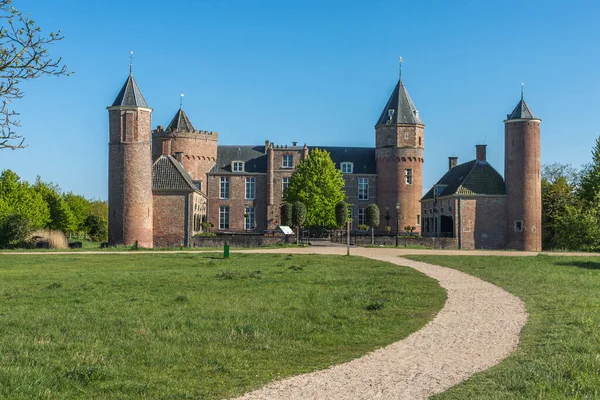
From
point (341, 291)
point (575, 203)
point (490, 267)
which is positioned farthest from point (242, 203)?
point (341, 291)

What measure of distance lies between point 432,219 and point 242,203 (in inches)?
704

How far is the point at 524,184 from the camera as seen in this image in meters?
55.1

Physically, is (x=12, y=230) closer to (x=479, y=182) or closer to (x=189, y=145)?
(x=189, y=145)

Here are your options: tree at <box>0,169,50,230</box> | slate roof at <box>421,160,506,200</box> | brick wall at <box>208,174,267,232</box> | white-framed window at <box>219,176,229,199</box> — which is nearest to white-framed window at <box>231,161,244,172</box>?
brick wall at <box>208,174,267,232</box>

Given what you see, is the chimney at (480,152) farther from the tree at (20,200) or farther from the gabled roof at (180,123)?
the tree at (20,200)

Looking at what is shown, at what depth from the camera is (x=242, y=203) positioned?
2601 inches

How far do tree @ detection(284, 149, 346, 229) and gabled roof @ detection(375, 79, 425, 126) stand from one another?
8.92 m

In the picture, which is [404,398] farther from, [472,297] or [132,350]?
[472,297]

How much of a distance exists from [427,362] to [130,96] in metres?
42.7

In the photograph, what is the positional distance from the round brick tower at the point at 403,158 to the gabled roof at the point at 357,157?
3072 millimetres

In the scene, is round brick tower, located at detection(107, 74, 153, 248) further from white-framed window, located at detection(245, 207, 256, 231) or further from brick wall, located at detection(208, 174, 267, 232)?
white-framed window, located at detection(245, 207, 256, 231)

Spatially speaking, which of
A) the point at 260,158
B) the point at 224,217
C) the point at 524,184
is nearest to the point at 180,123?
the point at 260,158

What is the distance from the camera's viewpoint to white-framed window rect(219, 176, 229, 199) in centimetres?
6594

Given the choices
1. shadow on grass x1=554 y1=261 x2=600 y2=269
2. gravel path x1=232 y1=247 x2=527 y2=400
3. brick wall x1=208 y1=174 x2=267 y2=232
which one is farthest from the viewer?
brick wall x1=208 y1=174 x2=267 y2=232
